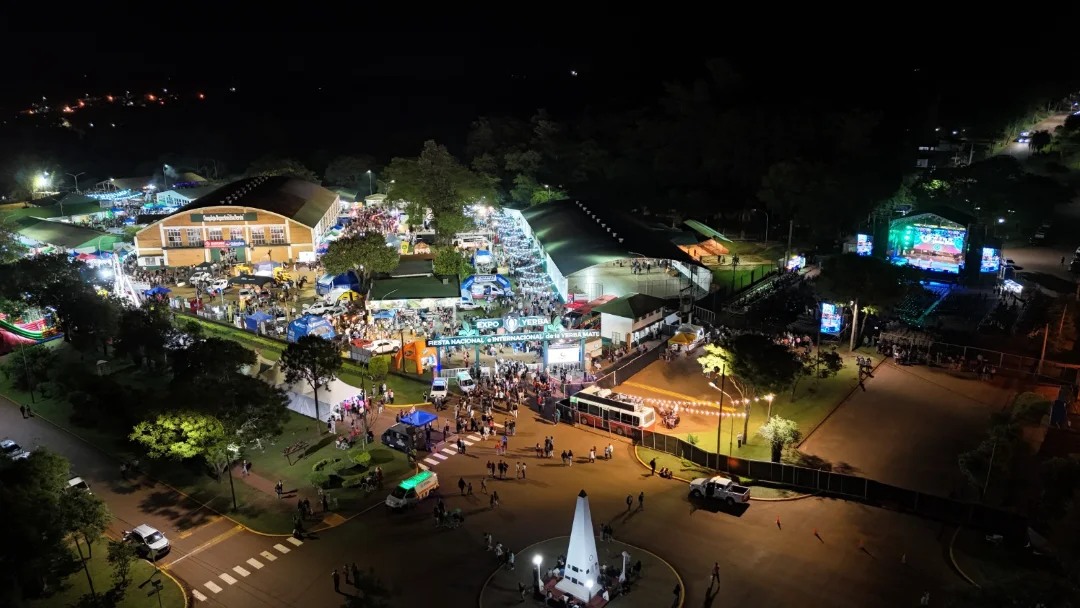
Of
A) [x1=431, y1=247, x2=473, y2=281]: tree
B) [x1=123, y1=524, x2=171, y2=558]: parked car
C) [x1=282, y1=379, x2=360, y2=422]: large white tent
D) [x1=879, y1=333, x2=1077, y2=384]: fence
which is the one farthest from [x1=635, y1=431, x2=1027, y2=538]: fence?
[x1=431, y1=247, x2=473, y2=281]: tree

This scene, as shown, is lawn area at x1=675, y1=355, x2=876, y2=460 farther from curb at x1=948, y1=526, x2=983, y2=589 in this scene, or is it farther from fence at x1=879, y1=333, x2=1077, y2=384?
curb at x1=948, y1=526, x2=983, y2=589

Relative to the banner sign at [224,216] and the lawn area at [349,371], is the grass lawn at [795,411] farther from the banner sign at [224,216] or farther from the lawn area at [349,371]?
the banner sign at [224,216]

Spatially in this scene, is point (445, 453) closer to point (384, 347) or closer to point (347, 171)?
point (384, 347)

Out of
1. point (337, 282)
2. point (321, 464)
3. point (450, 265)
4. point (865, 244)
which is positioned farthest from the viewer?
point (865, 244)

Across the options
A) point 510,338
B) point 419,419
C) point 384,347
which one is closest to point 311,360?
point 419,419

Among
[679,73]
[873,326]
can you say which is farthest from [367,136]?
[873,326]

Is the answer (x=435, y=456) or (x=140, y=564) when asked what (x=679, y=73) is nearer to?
(x=435, y=456)
